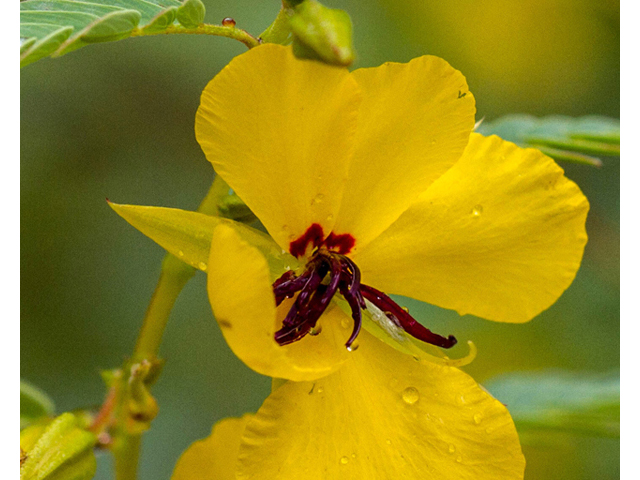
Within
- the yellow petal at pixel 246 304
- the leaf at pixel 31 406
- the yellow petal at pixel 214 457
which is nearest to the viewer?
the yellow petal at pixel 246 304

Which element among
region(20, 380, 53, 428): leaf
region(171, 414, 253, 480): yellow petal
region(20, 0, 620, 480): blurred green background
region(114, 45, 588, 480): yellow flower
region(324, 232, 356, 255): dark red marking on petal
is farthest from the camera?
region(20, 0, 620, 480): blurred green background

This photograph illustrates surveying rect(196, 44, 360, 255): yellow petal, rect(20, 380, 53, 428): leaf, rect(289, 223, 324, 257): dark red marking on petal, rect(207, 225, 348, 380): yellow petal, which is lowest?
rect(20, 380, 53, 428): leaf

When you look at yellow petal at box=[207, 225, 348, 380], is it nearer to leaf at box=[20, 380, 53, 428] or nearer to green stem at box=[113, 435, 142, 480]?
green stem at box=[113, 435, 142, 480]

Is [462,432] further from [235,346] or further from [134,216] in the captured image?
[134,216]

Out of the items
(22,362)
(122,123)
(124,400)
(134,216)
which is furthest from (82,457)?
(122,123)

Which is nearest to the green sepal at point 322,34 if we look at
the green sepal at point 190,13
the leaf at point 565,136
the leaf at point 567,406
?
the green sepal at point 190,13

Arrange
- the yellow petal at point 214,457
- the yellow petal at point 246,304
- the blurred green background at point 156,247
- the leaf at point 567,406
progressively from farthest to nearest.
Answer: the blurred green background at point 156,247, the leaf at point 567,406, the yellow petal at point 214,457, the yellow petal at point 246,304

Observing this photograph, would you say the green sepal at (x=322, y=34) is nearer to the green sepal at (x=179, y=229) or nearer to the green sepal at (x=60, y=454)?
the green sepal at (x=179, y=229)

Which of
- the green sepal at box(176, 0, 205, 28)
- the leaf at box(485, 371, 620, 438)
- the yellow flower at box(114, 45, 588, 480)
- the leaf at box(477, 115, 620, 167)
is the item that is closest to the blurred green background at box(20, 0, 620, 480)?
the leaf at box(485, 371, 620, 438)
